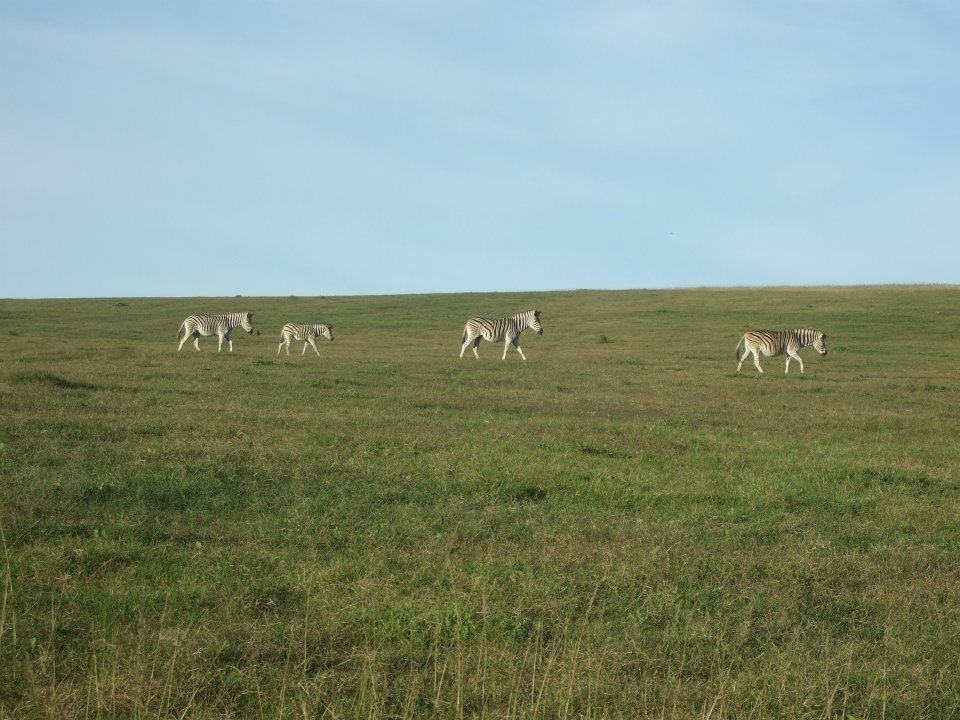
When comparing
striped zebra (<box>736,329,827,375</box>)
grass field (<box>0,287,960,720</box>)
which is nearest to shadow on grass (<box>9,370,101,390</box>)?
grass field (<box>0,287,960,720</box>)

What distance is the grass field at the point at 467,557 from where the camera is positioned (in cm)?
515

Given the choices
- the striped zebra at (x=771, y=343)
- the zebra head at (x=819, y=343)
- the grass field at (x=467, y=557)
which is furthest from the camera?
the zebra head at (x=819, y=343)

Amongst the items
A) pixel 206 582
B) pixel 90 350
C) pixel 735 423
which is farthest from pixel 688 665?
pixel 90 350

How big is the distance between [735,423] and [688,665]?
12.1m

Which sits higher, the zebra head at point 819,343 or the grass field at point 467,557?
the zebra head at point 819,343

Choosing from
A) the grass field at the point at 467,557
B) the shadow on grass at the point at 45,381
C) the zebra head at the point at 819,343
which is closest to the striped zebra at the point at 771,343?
the zebra head at the point at 819,343

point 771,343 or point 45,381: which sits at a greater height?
point 771,343

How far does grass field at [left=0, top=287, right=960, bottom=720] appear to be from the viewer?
16.9ft

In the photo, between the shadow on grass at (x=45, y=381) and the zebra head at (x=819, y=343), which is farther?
the zebra head at (x=819, y=343)

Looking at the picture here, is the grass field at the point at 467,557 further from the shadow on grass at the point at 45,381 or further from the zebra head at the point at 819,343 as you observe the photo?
the zebra head at the point at 819,343

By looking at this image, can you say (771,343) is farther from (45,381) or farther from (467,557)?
(467,557)

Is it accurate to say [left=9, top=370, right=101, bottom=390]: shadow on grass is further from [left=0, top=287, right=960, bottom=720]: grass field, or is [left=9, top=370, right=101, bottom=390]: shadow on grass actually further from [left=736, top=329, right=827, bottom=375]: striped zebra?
[left=736, top=329, right=827, bottom=375]: striped zebra

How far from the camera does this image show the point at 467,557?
24.9 feet

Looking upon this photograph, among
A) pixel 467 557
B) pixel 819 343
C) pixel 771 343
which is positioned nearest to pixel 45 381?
pixel 467 557
